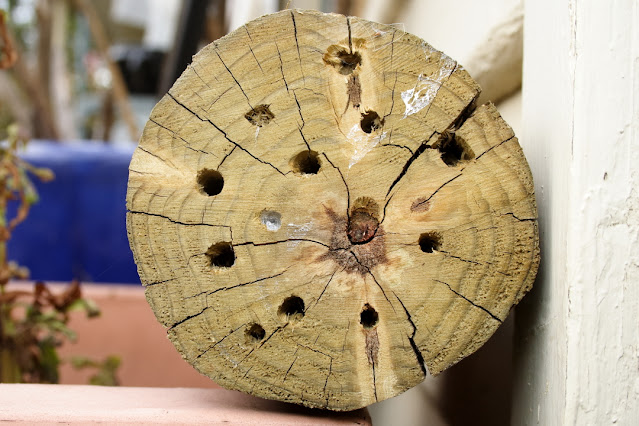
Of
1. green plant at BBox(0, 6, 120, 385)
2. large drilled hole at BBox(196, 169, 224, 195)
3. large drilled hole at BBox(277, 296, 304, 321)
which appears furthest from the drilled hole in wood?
green plant at BBox(0, 6, 120, 385)

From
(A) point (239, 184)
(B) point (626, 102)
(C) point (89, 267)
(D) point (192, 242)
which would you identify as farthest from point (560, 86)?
(C) point (89, 267)

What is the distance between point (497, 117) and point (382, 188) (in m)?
0.24

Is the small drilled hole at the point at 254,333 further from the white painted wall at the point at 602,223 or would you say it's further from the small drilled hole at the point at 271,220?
the white painted wall at the point at 602,223

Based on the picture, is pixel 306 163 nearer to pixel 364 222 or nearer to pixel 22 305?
pixel 364 222

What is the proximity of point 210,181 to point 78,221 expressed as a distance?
Result: 2714 mm

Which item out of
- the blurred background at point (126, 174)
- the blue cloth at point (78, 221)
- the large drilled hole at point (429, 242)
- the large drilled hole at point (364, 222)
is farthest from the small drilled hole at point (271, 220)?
the blue cloth at point (78, 221)

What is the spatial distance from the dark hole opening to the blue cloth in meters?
2.55

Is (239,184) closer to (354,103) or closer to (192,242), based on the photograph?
(192,242)

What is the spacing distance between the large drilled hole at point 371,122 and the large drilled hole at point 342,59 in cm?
9

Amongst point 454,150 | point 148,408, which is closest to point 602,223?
point 454,150

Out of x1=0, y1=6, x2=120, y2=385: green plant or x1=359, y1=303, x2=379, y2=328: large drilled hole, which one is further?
x1=0, y1=6, x2=120, y2=385: green plant

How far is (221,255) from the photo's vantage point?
110 centimetres

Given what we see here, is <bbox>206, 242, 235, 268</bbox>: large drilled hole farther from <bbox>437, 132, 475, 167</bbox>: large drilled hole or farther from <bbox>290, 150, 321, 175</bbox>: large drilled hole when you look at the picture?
<bbox>437, 132, 475, 167</bbox>: large drilled hole

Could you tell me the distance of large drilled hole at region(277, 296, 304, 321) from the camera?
1.07 meters
